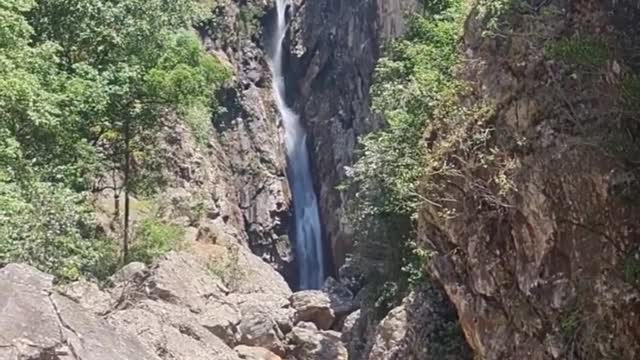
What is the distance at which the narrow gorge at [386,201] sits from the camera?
25.4 feet

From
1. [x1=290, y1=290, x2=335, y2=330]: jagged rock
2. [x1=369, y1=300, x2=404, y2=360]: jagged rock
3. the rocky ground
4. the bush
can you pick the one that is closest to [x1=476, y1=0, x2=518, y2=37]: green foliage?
[x1=369, y1=300, x2=404, y2=360]: jagged rock

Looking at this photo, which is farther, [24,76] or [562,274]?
[24,76]

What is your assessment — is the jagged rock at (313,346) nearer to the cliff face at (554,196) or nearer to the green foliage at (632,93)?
the cliff face at (554,196)

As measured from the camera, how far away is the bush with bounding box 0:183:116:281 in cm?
951

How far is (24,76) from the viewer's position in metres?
11.0

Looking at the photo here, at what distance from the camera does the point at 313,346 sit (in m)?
19.5

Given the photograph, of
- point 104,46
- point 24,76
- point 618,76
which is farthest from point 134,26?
point 618,76

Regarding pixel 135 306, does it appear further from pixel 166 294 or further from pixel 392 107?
pixel 392 107

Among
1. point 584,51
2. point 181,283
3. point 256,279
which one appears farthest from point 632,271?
point 256,279

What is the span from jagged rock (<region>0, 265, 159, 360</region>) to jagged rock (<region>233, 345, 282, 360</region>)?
8.25 meters

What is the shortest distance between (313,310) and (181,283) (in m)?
9.23

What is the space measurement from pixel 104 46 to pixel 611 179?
11884 mm

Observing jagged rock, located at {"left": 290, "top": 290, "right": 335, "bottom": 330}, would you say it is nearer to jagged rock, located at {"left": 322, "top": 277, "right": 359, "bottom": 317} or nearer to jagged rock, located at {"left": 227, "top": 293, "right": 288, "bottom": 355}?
jagged rock, located at {"left": 322, "top": 277, "right": 359, "bottom": 317}

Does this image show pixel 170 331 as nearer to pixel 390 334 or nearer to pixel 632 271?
pixel 390 334
